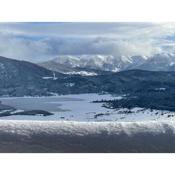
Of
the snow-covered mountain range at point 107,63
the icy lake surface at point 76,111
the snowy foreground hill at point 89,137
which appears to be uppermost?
the snow-covered mountain range at point 107,63

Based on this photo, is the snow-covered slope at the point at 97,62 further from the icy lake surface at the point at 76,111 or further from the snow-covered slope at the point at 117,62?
the icy lake surface at the point at 76,111

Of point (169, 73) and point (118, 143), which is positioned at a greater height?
point (169, 73)

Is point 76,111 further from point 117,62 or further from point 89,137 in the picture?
point 117,62

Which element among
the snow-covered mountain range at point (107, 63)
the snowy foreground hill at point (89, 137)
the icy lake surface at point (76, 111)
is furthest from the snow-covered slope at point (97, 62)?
the snowy foreground hill at point (89, 137)
